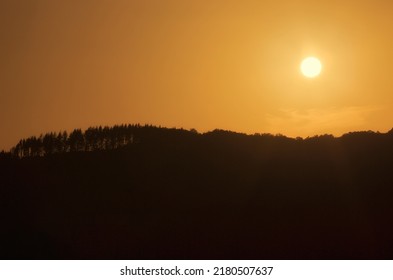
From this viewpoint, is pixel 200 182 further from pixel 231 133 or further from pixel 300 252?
pixel 300 252

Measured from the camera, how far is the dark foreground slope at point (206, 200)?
62.6 meters

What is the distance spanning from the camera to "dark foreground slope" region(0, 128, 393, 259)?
62.6 metres

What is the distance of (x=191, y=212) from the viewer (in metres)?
78.8

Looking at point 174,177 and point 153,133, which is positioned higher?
point 153,133

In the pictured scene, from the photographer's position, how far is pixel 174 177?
290 ft

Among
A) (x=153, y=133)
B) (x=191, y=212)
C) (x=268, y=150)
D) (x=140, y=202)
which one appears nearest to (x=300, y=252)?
(x=191, y=212)

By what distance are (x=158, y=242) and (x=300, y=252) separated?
15972 millimetres

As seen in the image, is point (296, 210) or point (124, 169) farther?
point (124, 169)

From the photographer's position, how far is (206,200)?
81500 mm
